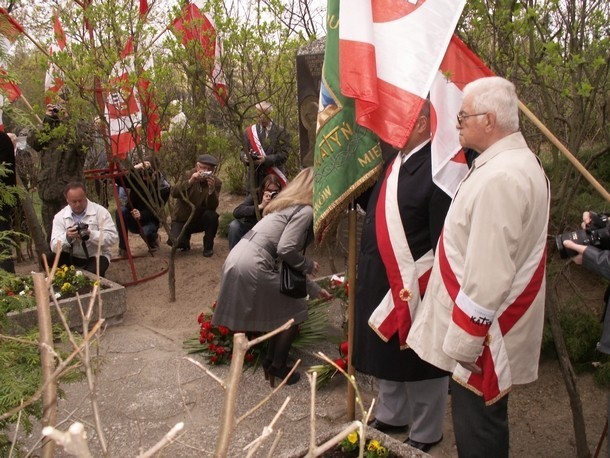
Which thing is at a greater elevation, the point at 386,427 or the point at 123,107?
the point at 123,107

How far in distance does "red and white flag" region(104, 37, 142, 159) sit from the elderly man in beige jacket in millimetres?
4372

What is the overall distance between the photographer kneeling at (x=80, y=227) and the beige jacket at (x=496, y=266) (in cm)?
438

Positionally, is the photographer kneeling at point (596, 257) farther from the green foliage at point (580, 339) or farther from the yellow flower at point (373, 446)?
the green foliage at point (580, 339)

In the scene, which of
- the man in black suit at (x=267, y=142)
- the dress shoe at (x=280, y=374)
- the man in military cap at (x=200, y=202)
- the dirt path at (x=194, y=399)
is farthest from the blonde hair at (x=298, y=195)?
the man in military cap at (x=200, y=202)

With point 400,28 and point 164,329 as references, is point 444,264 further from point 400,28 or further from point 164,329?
point 164,329

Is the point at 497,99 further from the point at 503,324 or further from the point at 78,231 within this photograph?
the point at 78,231

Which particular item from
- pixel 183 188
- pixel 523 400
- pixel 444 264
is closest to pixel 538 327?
pixel 444 264

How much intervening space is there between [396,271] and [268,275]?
4.78ft

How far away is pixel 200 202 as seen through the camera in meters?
8.11

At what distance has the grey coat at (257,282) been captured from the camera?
4465mm

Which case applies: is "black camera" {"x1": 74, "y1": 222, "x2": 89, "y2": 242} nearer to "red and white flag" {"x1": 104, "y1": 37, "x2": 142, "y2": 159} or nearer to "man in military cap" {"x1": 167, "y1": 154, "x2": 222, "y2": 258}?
"red and white flag" {"x1": 104, "y1": 37, "x2": 142, "y2": 159}

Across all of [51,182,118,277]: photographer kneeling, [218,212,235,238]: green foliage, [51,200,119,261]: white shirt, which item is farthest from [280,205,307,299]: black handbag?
[218,212,235,238]: green foliage

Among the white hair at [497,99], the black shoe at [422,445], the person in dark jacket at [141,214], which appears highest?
the white hair at [497,99]

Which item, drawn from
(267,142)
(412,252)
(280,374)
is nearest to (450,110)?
(412,252)
